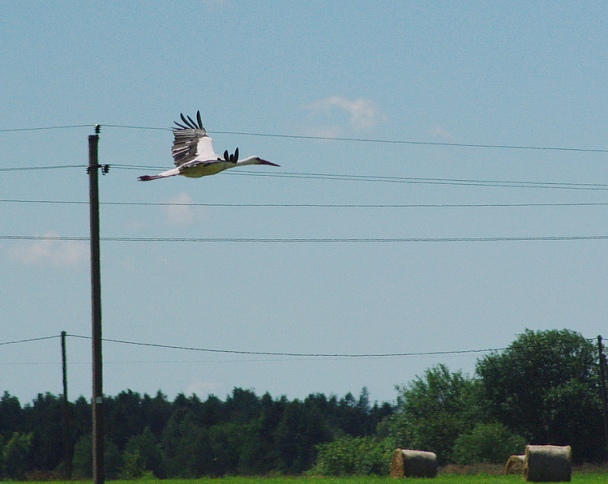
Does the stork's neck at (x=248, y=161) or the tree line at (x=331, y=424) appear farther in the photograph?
the tree line at (x=331, y=424)

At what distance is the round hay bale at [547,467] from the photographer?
3531cm

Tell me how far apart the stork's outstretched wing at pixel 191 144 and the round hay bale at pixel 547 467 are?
1603 centimetres

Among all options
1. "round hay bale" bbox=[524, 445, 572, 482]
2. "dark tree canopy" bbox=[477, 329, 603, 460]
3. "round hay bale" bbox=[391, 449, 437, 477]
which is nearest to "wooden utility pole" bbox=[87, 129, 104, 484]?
"round hay bale" bbox=[391, 449, 437, 477]

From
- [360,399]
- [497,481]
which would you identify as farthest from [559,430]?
[360,399]

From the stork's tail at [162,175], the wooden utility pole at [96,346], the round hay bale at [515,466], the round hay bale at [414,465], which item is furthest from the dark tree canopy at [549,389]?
the stork's tail at [162,175]

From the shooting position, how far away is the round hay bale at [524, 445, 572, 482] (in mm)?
35312

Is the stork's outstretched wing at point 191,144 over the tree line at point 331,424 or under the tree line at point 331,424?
over

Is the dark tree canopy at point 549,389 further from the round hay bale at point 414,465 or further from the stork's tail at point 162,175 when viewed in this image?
the stork's tail at point 162,175

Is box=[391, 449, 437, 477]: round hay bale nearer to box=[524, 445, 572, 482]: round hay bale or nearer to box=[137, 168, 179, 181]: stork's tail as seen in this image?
box=[524, 445, 572, 482]: round hay bale

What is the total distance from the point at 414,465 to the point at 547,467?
490 cm

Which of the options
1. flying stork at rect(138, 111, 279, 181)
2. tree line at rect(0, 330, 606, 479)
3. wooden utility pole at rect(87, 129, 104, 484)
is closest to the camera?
flying stork at rect(138, 111, 279, 181)

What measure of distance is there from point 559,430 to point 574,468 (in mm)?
10560

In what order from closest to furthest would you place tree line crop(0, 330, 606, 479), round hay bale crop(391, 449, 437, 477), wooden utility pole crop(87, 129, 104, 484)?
wooden utility pole crop(87, 129, 104, 484) < round hay bale crop(391, 449, 437, 477) < tree line crop(0, 330, 606, 479)

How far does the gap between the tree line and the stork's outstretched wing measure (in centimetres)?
2371
